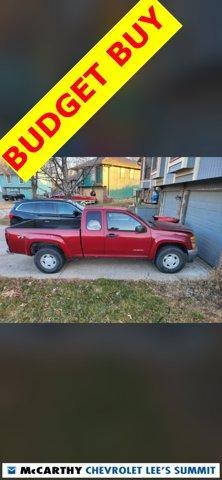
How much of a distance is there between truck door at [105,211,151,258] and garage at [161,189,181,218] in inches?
91.6

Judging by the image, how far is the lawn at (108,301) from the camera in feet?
9.38

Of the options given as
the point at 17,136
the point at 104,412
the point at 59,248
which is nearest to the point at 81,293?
the point at 59,248

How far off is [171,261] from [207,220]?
4.49 ft

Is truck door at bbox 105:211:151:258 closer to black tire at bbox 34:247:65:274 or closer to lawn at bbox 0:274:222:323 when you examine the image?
lawn at bbox 0:274:222:323

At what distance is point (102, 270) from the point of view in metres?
3.86

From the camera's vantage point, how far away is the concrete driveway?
372cm

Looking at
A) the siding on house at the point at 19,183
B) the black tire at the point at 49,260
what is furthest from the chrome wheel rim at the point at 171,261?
the siding on house at the point at 19,183

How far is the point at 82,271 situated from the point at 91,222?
882mm

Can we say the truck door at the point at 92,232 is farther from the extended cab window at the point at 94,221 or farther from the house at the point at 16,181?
the house at the point at 16,181

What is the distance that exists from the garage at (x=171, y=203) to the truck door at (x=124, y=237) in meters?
2.33

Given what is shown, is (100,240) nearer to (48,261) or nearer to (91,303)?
(48,261)

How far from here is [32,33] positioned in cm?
80

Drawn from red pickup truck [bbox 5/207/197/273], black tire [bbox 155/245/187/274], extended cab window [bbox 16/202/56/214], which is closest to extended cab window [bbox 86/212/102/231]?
red pickup truck [bbox 5/207/197/273]

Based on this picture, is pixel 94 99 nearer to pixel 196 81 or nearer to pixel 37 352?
pixel 196 81
